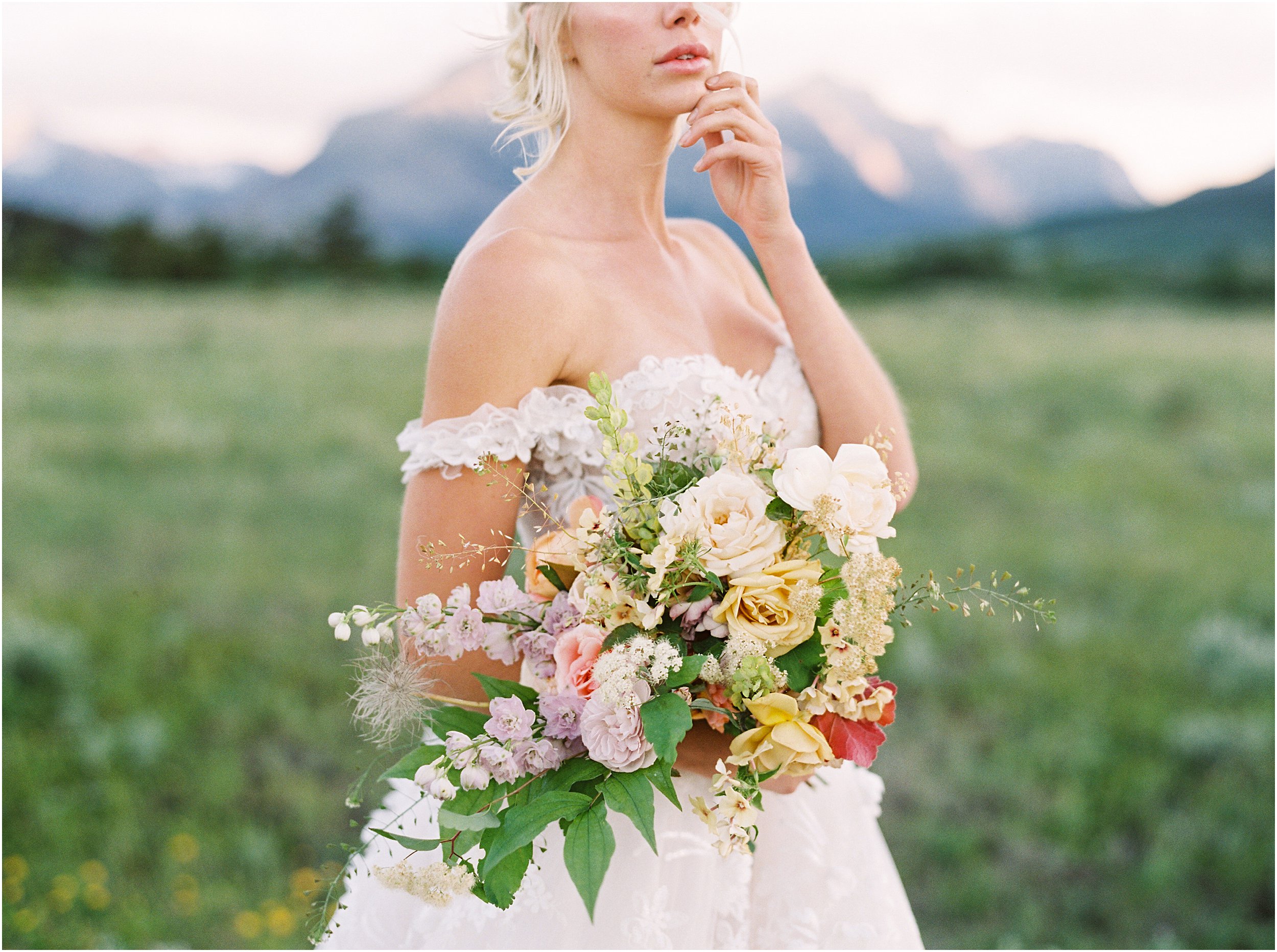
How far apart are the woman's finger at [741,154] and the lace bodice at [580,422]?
1.39ft

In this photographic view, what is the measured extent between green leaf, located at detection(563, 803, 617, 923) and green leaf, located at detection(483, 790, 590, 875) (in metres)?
0.02

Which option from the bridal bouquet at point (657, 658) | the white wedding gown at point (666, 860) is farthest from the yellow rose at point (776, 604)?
the white wedding gown at point (666, 860)

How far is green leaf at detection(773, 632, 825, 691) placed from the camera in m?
1.58

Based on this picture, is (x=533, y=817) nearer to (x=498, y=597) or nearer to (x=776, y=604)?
(x=498, y=597)

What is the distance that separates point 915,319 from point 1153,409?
3.18 m

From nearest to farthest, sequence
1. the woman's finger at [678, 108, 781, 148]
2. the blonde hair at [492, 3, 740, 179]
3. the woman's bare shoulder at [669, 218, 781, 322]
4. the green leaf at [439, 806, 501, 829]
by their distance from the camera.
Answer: the green leaf at [439, 806, 501, 829] → the woman's finger at [678, 108, 781, 148] → the blonde hair at [492, 3, 740, 179] → the woman's bare shoulder at [669, 218, 781, 322]

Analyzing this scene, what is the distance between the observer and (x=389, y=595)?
20.3ft

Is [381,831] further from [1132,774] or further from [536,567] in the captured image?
[1132,774]

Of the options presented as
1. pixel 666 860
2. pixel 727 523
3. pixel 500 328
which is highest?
pixel 500 328

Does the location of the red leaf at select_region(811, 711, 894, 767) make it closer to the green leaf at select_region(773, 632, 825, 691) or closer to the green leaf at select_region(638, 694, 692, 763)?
the green leaf at select_region(773, 632, 825, 691)

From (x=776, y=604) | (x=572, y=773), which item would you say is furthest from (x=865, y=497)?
(x=572, y=773)

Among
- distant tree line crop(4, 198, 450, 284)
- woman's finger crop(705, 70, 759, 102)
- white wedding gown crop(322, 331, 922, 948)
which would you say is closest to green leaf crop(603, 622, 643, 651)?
white wedding gown crop(322, 331, 922, 948)

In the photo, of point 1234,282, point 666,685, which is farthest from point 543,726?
point 1234,282

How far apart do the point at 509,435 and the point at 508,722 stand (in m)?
0.67
